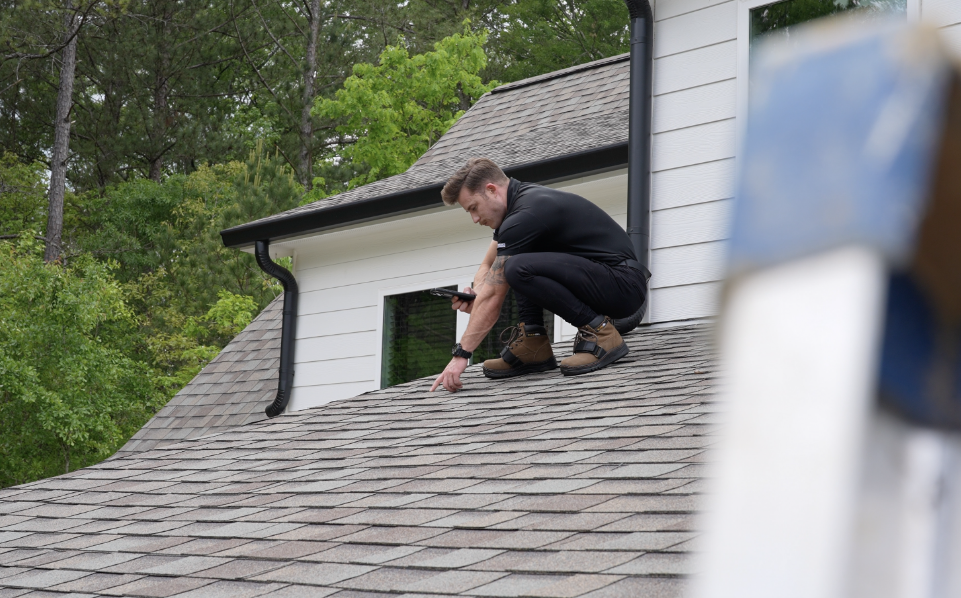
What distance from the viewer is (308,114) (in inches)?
1007

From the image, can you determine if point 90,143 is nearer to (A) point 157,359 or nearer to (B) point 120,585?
(A) point 157,359

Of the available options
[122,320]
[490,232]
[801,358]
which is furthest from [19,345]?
[801,358]

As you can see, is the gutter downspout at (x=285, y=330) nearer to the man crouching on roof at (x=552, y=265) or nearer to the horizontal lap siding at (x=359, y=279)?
the horizontal lap siding at (x=359, y=279)

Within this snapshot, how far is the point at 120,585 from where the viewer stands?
307cm

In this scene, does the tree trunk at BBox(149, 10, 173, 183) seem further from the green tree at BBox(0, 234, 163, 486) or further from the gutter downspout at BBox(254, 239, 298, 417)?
the gutter downspout at BBox(254, 239, 298, 417)

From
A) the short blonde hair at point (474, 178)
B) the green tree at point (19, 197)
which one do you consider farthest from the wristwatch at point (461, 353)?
the green tree at point (19, 197)

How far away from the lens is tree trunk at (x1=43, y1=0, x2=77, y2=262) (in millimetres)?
23094

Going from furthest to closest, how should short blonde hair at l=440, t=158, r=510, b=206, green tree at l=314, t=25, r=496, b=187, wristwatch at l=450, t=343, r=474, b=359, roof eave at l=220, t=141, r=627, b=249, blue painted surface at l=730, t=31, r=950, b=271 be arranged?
green tree at l=314, t=25, r=496, b=187, roof eave at l=220, t=141, r=627, b=249, wristwatch at l=450, t=343, r=474, b=359, short blonde hair at l=440, t=158, r=510, b=206, blue painted surface at l=730, t=31, r=950, b=271

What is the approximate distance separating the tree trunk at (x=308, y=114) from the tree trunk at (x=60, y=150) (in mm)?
5607

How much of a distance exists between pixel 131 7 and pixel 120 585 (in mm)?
26360

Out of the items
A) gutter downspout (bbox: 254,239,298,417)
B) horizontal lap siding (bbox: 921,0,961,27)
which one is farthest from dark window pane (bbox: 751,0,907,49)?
gutter downspout (bbox: 254,239,298,417)

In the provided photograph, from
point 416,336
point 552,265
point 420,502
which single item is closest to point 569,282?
point 552,265

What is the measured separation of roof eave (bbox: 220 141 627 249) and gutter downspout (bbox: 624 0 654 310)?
1.01 meters

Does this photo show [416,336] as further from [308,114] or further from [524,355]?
[308,114]
